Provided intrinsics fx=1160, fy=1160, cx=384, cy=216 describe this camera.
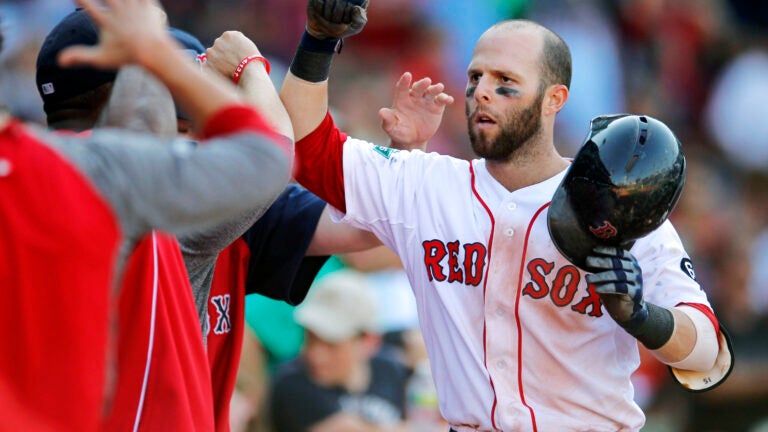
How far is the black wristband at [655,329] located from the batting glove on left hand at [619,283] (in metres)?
0.02

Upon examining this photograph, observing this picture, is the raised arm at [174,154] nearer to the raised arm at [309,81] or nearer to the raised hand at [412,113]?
the raised arm at [309,81]

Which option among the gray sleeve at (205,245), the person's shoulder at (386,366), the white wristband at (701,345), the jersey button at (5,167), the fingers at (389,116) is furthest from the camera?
the person's shoulder at (386,366)

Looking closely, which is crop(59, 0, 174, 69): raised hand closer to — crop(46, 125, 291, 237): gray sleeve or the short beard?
crop(46, 125, 291, 237): gray sleeve

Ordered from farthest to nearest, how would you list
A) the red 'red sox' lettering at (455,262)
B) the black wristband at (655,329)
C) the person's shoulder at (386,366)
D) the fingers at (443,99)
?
the person's shoulder at (386,366) → the fingers at (443,99) → the red 'red sox' lettering at (455,262) → the black wristband at (655,329)

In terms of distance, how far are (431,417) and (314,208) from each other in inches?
115

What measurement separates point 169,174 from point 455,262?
5.48 feet

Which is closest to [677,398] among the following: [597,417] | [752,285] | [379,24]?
[752,285]

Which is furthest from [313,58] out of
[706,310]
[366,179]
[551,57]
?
[706,310]

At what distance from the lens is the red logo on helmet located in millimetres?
3342

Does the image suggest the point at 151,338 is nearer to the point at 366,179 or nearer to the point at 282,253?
the point at 282,253

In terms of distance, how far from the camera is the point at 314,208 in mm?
4027

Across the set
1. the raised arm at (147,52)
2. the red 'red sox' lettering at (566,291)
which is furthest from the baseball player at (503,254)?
the raised arm at (147,52)

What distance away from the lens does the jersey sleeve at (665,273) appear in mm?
3623

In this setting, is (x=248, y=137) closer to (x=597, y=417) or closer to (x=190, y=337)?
(x=190, y=337)
